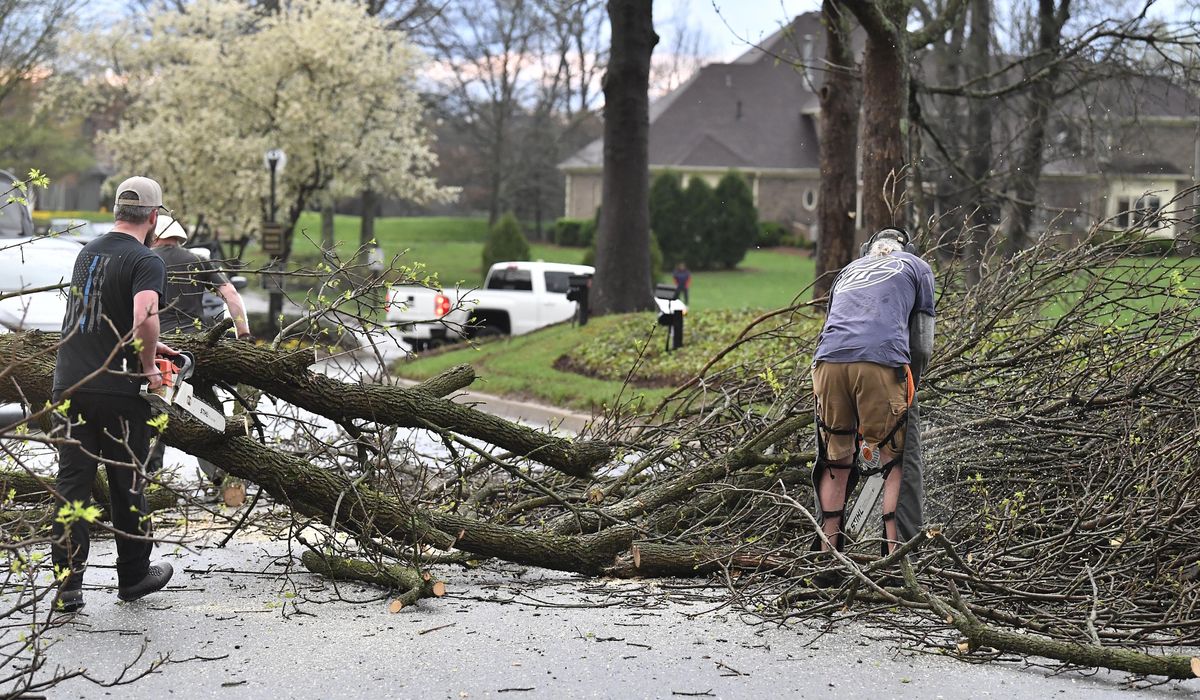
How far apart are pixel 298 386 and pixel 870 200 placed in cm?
761

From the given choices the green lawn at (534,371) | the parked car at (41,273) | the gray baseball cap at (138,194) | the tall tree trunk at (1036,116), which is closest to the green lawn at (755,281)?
the tall tree trunk at (1036,116)

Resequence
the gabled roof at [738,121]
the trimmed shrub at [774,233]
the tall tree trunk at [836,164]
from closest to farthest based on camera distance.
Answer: the tall tree trunk at [836,164] < the trimmed shrub at [774,233] < the gabled roof at [738,121]

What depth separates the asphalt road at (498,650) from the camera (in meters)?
4.75

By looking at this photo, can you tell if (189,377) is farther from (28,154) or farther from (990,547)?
(28,154)

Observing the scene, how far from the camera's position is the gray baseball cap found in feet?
Answer: 19.4

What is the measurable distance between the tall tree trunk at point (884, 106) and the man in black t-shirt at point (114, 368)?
7.94 metres

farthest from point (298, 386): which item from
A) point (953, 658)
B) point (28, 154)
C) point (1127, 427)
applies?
point (28, 154)

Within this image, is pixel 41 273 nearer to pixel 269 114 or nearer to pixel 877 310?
pixel 877 310

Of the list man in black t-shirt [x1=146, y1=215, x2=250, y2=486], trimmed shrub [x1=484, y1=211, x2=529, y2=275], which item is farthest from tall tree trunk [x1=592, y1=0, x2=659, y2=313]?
trimmed shrub [x1=484, y1=211, x2=529, y2=275]

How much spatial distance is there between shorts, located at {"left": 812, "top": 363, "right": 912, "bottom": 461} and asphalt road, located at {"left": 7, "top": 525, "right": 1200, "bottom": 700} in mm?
990

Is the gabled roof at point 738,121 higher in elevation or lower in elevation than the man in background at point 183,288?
higher

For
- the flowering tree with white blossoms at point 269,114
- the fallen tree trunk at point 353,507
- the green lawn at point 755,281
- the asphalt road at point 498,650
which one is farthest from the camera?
the green lawn at point 755,281

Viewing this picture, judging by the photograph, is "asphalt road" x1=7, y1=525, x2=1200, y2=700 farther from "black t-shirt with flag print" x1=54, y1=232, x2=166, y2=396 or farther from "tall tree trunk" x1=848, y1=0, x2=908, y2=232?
"tall tree trunk" x1=848, y1=0, x2=908, y2=232

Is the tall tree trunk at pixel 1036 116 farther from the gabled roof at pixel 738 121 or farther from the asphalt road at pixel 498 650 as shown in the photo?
the gabled roof at pixel 738 121
